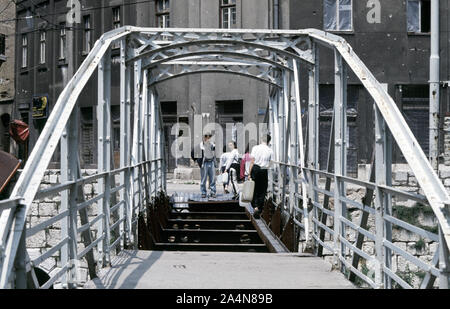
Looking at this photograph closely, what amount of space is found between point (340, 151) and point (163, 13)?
21487 mm

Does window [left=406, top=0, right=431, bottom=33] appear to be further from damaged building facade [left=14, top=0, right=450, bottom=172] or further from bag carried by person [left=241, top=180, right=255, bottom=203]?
bag carried by person [left=241, top=180, right=255, bottom=203]

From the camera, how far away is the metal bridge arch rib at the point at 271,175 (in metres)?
4.32

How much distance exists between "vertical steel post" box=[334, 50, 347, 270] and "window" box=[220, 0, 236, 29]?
769 inches

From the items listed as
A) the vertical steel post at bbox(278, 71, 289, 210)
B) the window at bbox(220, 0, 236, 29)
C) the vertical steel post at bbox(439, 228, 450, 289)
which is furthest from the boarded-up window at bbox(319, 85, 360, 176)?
the vertical steel post at bbox(439, 228, 450, 289)

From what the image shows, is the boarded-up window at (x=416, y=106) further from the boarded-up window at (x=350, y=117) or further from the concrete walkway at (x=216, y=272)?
the concrete walkway at (x=216, y=272)

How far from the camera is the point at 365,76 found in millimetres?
6395

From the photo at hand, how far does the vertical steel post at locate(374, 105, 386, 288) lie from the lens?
575cm

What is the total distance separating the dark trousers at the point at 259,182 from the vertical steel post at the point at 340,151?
5.31 metres

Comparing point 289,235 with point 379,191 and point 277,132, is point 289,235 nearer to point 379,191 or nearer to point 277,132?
point 277,132

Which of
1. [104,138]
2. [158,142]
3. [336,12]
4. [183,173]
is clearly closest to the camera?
[104,138]

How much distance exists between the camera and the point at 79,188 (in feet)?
20.9

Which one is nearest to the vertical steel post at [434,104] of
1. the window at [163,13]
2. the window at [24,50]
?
the window at [163,13]

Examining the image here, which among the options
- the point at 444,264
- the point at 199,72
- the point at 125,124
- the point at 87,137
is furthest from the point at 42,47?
the point at 444,264

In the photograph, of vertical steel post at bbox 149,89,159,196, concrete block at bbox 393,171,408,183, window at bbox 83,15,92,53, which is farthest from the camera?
window at bbox 83,15,92,53
